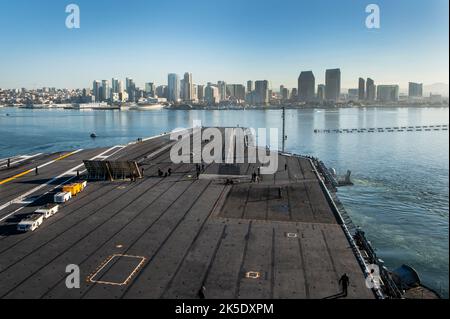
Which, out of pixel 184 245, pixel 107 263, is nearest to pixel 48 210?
pixel 107 263

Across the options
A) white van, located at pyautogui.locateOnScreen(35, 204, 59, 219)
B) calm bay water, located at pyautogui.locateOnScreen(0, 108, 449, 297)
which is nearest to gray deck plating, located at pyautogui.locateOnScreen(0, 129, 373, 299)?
white van, located at pyautogui.locateOnScreen(35, 204, 59, 219)

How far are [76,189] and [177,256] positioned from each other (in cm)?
2156

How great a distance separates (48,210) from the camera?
33875mm

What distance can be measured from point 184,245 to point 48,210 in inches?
578

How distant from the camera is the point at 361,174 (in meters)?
78.4

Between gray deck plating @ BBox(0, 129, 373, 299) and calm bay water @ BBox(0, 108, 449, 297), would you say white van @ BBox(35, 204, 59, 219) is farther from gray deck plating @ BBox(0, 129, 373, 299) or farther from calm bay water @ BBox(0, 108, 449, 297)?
calm bay water @ BBox(0, 108, 449, 297)

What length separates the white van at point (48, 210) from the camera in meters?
33.5

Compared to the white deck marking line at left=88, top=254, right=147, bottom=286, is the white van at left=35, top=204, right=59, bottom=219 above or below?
above

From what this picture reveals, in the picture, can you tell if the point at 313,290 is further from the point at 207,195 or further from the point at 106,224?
the point at 207,195

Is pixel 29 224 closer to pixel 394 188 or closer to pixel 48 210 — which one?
pixel 48 210

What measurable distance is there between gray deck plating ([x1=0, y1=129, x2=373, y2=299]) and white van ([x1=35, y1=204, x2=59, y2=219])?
71 centimetres

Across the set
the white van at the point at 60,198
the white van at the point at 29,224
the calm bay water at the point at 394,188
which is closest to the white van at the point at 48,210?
the white van at the point at 29,224

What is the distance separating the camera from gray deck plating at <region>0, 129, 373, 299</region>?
2148 centimetres
